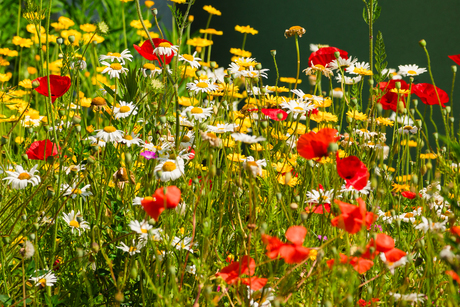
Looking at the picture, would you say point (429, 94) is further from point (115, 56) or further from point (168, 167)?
point (115, 56)

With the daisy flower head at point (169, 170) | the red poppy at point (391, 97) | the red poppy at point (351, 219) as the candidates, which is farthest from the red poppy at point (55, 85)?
the red poppy at point (391, 97)

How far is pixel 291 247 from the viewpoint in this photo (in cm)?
57

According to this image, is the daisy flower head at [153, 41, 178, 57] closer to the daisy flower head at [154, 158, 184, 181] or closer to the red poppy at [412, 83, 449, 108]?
the daisy flower head at [154, 158, 184, 181]

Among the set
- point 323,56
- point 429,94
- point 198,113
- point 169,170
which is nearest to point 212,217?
point 169,170

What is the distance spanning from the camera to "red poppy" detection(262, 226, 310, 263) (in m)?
0.56

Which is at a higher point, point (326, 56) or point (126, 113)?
point (326, 56)

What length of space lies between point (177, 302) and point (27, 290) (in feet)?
1.13

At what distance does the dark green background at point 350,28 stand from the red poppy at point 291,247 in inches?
93.7

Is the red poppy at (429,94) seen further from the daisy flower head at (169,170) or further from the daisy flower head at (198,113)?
the daisy flower head at (169,170)

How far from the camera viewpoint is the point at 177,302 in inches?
26.1

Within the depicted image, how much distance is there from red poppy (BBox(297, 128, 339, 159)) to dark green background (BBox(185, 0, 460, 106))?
2.21 m

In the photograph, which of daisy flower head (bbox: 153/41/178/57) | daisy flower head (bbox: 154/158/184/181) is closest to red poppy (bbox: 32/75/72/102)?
daisy flower head (bbox: 153/41/178/57)

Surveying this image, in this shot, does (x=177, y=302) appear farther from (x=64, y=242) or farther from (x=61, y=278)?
(x=64, y=242)

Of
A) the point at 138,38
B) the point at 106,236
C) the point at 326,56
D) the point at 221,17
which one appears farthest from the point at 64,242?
the point at 221,17
